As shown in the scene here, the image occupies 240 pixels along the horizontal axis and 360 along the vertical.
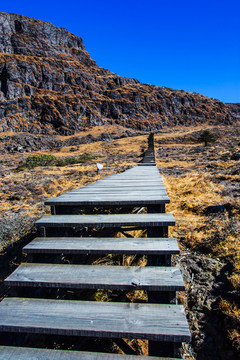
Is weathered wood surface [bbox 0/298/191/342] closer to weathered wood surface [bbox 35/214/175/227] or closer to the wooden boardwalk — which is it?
the wooden boardwalk

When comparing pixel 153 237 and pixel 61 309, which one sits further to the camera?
pixel 153 237

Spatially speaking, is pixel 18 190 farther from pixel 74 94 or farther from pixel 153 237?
pixel 74 94

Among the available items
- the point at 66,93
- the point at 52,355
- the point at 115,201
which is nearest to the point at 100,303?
the point at 52,355

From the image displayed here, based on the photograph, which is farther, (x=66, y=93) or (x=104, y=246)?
(x=66, y=93)

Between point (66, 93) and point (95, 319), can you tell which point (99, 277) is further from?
point (66, 93)

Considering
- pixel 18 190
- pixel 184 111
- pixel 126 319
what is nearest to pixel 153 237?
pixel 126 319

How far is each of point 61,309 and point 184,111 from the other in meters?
83.4

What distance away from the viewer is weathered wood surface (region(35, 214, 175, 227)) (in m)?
1.76

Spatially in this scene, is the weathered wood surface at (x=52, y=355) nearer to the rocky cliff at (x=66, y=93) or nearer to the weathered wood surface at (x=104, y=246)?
the weathered wood surface at (x=104, y=246)

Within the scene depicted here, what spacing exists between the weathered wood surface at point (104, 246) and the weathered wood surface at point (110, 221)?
0.13 m

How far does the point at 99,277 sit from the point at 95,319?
0.85ft

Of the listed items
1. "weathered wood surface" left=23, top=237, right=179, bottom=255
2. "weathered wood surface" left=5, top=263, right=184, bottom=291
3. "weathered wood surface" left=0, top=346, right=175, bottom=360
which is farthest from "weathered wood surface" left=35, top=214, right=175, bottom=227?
"weathered wood surface" left=0, top=346, right=175, bottom=360

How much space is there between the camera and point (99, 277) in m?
1.42

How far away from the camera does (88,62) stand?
76.7 m
